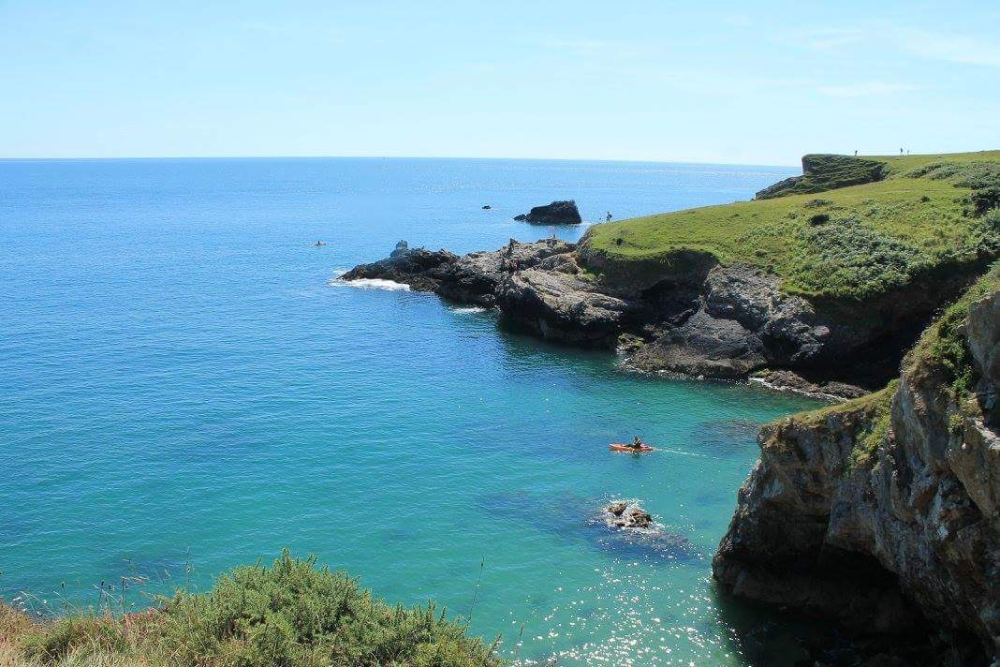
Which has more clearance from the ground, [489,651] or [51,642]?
[51,642]

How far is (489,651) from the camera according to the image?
21.1 meters

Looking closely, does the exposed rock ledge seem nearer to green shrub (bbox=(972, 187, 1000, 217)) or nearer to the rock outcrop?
green shrub (bbox=(972, 187, 1000, 217))

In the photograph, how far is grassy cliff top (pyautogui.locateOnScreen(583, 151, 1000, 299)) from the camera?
61219 millimetres

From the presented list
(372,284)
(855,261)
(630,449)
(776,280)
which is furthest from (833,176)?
(630,449)

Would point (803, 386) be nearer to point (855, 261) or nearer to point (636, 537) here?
point (855, 261)

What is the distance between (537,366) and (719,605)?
36.1 meters

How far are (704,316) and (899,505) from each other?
4375 centimetres

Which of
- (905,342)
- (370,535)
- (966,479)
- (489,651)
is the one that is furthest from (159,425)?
(905,342)

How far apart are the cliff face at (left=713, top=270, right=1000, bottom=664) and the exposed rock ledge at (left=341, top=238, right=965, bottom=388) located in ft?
99.0

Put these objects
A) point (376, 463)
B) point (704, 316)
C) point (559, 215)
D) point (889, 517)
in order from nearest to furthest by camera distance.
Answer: point (889, 517)
point (376, 463)
point (704, 316)
point (559, 215)

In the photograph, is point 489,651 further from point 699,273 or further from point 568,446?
point 699,273

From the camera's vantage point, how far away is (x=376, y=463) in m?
43.7

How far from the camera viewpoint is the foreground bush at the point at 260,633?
17.6m

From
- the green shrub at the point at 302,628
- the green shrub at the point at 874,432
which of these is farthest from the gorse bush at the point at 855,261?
the green shrub at the point at 302,628
